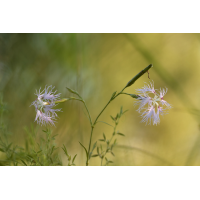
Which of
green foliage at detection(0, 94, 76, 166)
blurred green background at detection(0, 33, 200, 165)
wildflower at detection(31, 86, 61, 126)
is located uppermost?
blurred green background at detection(0, 33, 200, 165)

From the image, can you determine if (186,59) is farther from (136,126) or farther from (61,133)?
(61,133)

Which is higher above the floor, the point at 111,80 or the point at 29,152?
the point at 111,80

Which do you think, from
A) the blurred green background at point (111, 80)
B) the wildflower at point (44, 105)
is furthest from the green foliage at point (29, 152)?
the blurred green background at point (111, 80)

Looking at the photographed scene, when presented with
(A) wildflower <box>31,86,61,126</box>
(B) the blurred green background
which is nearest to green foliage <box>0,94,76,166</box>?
(A) wildflower <box>31,86,61,126</box>

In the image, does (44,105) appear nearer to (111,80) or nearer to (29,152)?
(29,152)

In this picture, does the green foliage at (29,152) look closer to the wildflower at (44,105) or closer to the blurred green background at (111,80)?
the wildflower at (44,105)

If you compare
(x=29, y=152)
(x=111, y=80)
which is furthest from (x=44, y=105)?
(x=111, y=80)

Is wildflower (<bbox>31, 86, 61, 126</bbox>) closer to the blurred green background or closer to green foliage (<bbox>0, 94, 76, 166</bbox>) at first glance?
green foliage (<bbox>0, 94, 76, 166</bbox>)

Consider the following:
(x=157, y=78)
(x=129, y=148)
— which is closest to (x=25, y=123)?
(x=129, y=148)
